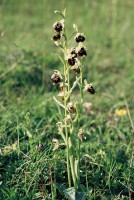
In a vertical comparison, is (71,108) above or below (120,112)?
below

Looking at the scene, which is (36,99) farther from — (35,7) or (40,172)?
(35,7)

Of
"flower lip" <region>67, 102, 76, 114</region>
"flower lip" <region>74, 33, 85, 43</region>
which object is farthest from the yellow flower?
"flower lip" <region>74, 33, 85, 43</region>

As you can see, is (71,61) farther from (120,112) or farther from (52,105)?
(120,112)

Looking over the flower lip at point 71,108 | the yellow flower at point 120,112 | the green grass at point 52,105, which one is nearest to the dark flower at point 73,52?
the flower lip at point 71,108

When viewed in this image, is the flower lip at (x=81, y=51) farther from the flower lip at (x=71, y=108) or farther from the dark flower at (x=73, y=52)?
the flower lip at (x=71, y=108)

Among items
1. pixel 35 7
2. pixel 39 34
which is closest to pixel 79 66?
pixel 39 34

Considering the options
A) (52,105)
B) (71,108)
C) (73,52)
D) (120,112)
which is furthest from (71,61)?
(120,112)

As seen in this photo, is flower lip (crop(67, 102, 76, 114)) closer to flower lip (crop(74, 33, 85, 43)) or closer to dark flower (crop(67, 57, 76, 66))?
dark flower (crop(67, 57, 76, 66))

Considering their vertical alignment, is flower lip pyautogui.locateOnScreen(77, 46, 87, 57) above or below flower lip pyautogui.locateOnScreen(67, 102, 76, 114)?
above
